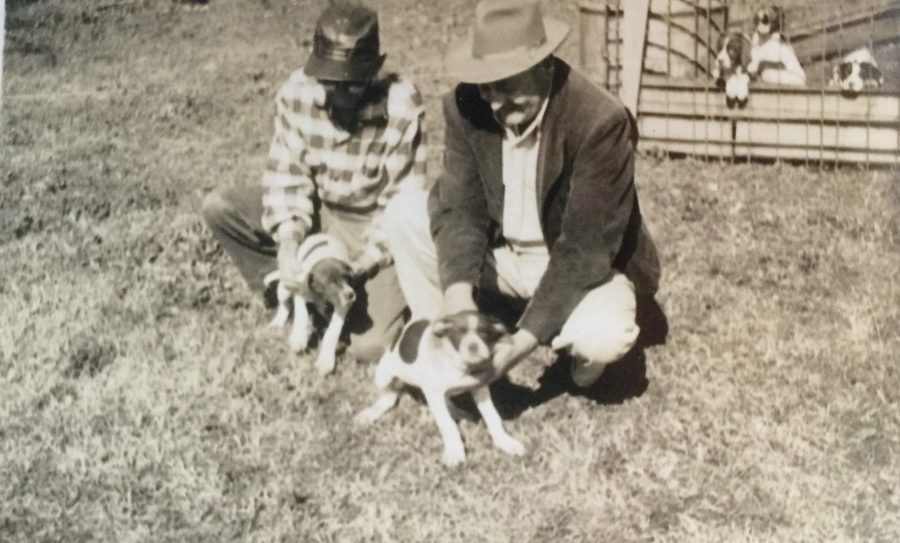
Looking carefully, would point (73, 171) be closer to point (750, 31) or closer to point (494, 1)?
point (494, 1)

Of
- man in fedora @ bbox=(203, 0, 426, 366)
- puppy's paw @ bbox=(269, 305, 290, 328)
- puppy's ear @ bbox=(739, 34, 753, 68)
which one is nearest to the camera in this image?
man in fedora @ bbox=(203, 0, 426, 366)

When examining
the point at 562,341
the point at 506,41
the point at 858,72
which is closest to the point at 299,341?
the point at 562,341

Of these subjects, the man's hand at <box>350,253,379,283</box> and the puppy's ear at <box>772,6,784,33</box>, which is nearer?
the man's hand at <box>350,253,379,283</box>

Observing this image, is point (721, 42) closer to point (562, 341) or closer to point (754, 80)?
point (754, 80)

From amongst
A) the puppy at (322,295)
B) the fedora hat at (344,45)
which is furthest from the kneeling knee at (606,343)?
the fedora hat at (344,45)

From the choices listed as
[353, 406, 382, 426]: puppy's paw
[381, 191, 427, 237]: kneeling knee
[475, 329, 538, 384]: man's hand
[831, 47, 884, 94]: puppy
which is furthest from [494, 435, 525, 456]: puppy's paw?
[831, 47, 884, 94]: puppy

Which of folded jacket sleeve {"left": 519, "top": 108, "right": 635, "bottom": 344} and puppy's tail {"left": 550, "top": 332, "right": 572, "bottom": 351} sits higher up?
folded jacket sleeve {"left": 519, "top": 108, "right": 635, "bottom": 344}

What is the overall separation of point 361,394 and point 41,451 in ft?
2.07

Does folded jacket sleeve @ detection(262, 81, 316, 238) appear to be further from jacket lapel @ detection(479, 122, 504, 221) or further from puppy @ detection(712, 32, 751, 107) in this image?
puppy @ detection(712, 32, 751, 107)

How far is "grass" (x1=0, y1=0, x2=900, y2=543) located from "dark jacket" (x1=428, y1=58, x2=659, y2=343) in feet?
0.85

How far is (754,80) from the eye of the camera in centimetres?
252

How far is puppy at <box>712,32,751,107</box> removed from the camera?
2461 millimetres

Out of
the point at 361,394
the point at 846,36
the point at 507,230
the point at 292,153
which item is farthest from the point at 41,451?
the point at 846,36

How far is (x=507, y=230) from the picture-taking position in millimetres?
1918
